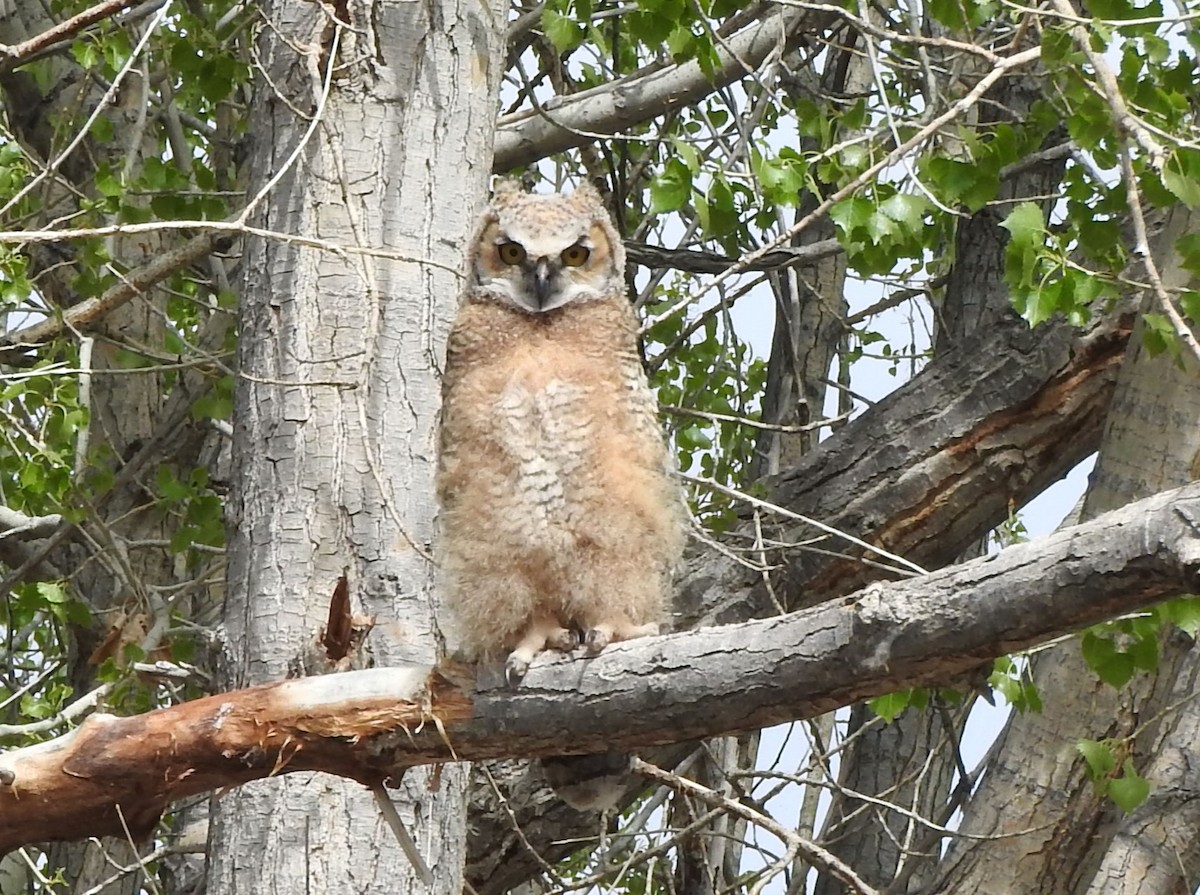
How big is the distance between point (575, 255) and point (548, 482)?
0.66 metres

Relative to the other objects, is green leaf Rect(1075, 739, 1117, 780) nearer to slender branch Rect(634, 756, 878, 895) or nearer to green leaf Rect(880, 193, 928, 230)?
slender branch Rect(634, 756, 878, 895)

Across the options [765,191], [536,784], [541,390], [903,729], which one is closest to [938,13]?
[765,191]

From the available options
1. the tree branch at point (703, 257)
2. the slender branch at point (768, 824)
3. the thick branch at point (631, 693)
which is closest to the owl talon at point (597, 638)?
the thick branch at point (631, 693)

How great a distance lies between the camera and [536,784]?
14.1 feet

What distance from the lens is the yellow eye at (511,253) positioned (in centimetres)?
359

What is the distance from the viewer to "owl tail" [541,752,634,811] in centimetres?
321

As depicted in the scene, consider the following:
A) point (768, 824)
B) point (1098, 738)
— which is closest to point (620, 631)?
point (768, 824)

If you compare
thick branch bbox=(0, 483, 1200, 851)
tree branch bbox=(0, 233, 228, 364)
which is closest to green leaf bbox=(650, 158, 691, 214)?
thick branch bbox=(0, 483, 1200, 851)

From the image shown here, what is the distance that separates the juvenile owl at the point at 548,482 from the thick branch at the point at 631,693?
1.13 ft

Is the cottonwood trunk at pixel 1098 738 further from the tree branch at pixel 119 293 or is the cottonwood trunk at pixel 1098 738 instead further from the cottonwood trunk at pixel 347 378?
the tree branch at pixel 119 293

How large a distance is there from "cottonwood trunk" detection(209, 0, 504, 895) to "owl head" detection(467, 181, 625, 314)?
0.15 meters

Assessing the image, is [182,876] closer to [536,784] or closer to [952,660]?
[536,784]

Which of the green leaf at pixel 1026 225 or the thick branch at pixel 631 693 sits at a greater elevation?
the green leaf at pixel 1026 225

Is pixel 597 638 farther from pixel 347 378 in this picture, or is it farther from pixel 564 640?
pixel 347 378
